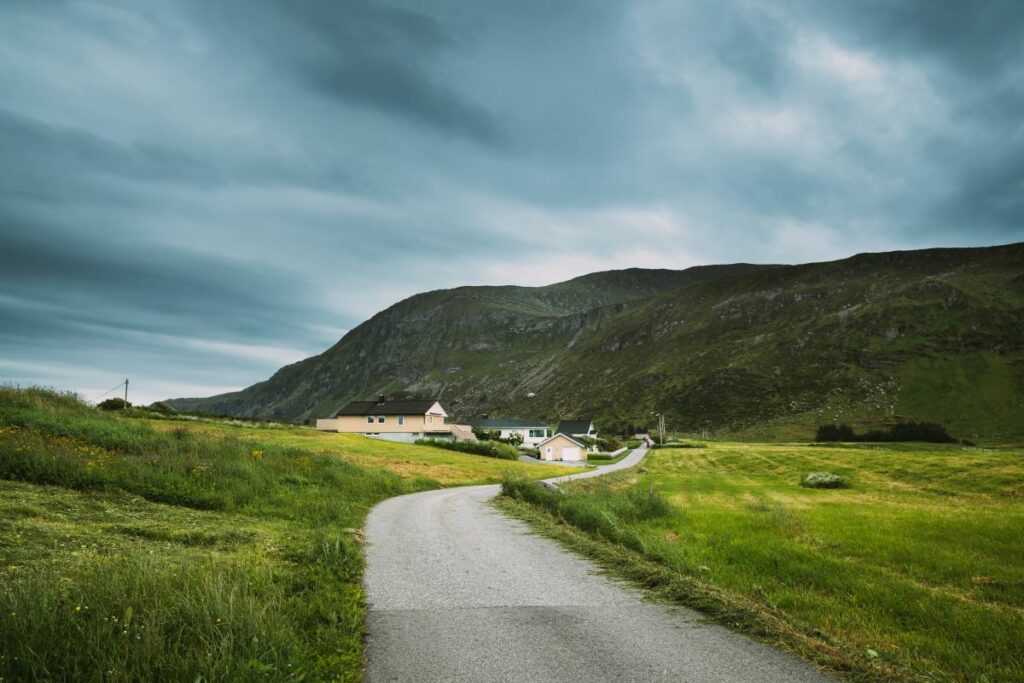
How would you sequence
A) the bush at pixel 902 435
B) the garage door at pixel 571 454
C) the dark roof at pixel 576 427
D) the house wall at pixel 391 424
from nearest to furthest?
the garage door at pixel 571 454, the house wall at pixel 391 424, the bush at pixel 902 435, the dark roof at pixel 576 427

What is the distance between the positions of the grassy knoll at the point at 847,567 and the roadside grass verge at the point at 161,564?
19.6 ft

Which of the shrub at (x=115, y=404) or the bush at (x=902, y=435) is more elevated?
the shrub at (x=115, y=404)

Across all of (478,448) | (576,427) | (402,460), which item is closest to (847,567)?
(402,460)

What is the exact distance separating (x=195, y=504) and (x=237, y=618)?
46.1 ft

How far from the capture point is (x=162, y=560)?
9609mm

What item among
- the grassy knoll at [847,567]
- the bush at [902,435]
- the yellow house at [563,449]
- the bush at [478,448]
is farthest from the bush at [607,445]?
the grassy knoll at [847,567]

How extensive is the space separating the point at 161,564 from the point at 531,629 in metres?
6.18

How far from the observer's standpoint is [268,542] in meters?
13.6

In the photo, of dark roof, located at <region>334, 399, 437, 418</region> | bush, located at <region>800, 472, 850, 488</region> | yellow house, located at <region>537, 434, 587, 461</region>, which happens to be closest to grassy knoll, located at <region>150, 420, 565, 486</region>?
bush, located at <region>800, 472, 850, 488</region>

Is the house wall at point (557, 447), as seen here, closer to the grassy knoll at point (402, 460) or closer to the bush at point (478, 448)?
the bush at point (478, 448)

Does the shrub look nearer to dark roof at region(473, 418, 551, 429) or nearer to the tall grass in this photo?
the tall grass

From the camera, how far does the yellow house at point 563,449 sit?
299ft

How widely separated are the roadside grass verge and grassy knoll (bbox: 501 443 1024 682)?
5982 mm

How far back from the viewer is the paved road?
6.70 meters
